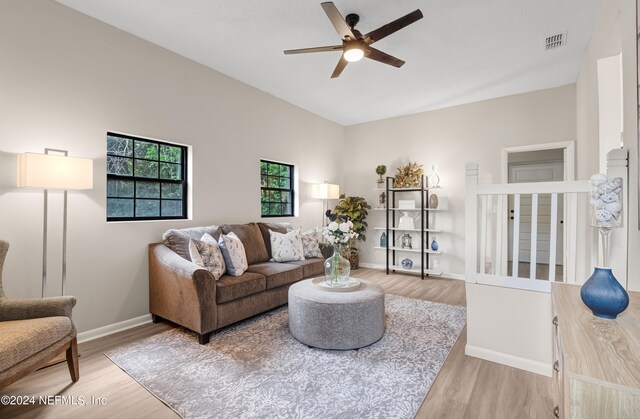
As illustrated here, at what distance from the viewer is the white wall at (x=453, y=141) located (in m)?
4.39

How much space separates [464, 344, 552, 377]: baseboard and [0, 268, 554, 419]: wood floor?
0.15 feet

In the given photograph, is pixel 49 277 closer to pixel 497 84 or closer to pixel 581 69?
pixel 497 84

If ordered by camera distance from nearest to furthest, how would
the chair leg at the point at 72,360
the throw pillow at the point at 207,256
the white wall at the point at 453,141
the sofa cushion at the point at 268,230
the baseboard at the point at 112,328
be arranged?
the chair leg at the point at 72,360
the baseboard at the point at 112,328
the throw pillow at the point at 207,256
the sofa cushion at the point at 268,230
the white wall at the point at 453,141

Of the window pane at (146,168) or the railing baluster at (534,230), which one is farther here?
the window pane at (146,168)

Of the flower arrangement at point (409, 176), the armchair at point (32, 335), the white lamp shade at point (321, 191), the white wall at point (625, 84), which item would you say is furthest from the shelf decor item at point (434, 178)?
the armchair at point (32, 335)

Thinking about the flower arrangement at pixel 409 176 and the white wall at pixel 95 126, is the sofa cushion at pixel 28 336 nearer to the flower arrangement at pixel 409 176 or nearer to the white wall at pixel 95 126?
the white wall at pixel 95 126

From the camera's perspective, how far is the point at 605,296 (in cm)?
118

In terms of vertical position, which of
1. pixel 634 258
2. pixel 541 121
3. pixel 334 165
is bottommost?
pixel 634 258

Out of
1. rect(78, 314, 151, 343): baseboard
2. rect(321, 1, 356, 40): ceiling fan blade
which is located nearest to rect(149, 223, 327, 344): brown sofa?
rect(78, 314, 151, 343): baseboard

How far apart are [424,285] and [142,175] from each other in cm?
403

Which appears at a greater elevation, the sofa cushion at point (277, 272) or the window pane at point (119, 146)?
the window pane at point (119, 146)

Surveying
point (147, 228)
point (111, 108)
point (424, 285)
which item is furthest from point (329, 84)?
point (424, 285)

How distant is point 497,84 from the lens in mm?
4258

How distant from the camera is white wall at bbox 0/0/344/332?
2377 mm
